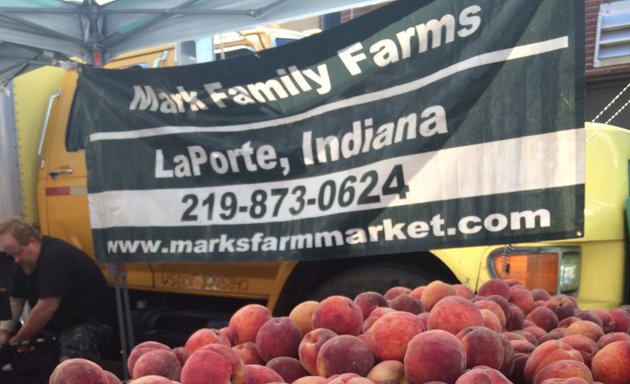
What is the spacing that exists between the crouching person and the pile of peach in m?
2.75

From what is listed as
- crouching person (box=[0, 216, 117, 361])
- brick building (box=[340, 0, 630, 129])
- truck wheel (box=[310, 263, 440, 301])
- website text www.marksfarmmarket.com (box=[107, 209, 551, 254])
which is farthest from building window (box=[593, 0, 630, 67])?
crouching person (box=[0, 216, 117, 361])

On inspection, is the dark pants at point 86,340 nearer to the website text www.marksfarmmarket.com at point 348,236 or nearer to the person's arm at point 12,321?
the person's arm at point 12,321

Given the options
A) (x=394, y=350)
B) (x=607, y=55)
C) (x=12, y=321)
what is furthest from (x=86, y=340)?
(x=607, y=55)

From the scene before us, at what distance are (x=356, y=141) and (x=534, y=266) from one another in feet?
3.68

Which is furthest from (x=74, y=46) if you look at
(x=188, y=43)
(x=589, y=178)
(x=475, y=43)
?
(x=589, y=178)

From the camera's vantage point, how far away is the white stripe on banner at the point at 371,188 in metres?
2.34

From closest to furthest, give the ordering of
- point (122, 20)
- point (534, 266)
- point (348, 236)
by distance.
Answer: point (348, 236) → point (534, 266) → point (122, 20)

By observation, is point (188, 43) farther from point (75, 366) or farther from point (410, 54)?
point (75, 366)

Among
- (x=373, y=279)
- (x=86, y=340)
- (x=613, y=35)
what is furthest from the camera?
(x=613, y=35)

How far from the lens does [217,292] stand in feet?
13.9

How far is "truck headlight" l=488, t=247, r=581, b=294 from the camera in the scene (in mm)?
3016

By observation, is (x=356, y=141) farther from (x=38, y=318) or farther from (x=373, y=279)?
(x=38, y=318)

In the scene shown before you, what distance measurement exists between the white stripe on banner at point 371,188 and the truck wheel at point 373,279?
2.14 feet

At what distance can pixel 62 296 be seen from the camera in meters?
4.13
